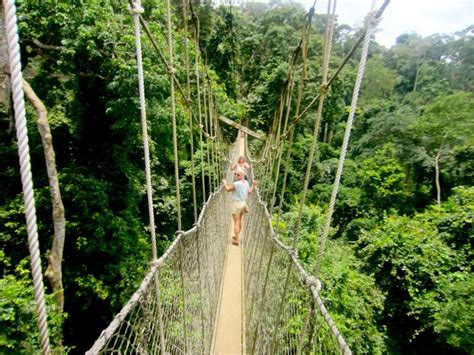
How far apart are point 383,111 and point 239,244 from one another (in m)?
11.1

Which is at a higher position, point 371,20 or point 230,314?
point 371,20

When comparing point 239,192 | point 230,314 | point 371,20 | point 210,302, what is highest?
point 371,20

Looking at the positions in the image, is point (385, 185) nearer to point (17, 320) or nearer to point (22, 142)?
point (17, 320)

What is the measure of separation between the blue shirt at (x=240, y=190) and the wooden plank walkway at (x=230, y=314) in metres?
0.67

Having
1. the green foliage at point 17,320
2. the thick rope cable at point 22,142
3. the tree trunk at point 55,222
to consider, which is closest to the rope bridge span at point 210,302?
the thick rope cable at point 22,142

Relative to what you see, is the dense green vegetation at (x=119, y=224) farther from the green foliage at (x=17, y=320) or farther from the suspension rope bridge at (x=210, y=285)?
the suspension rope bridge at (x=210, y=285)

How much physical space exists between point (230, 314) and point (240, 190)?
3.31 ft

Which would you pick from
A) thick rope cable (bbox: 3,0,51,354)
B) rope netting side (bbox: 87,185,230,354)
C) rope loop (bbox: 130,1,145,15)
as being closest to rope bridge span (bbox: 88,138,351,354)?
rope netting side (bbox: 87,185,230,354)

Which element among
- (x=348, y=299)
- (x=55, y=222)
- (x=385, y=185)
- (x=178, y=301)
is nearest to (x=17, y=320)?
(x=55, y=222)

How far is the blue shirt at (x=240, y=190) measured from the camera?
8.67 ft

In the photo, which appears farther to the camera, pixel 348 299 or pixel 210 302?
pixel 348 299

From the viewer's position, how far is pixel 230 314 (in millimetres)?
2164

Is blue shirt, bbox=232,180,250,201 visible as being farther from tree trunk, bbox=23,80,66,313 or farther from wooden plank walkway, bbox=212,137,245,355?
tree trunk, bbox=23,80,66,313

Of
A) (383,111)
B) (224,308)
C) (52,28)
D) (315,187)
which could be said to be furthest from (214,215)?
(383,111)
